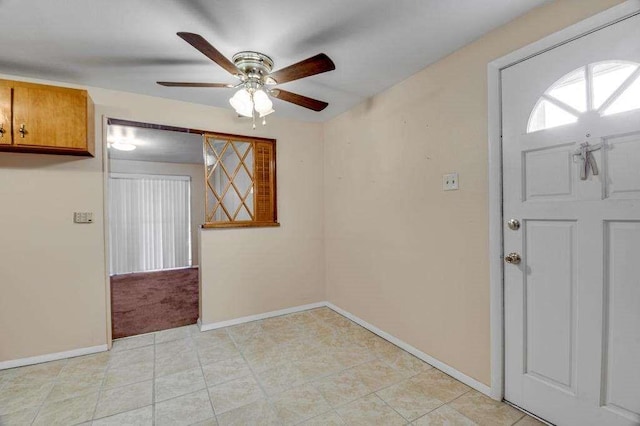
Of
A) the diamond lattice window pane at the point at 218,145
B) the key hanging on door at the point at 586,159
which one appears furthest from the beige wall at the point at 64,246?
the key hanging on door at the point at 586,159

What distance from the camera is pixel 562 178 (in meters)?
1.47

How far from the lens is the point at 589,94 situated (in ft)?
4.51

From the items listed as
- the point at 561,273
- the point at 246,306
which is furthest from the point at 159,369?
A: the point at 561,273

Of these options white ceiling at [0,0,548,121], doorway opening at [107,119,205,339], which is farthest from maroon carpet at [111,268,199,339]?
white ceiling at [0,0,548,121]

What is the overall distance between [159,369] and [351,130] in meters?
2.70

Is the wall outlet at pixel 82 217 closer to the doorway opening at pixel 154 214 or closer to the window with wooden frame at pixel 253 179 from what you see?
the window with wooden frame at pixel 253 179

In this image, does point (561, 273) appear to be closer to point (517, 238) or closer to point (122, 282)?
point (517, 238)

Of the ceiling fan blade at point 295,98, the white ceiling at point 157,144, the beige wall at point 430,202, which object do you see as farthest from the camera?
the white ceiling at point 157,144

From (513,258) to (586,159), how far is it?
61 centimetres

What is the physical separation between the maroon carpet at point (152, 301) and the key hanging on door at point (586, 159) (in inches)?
136

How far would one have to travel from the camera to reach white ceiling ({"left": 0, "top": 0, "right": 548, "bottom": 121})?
1495 mm

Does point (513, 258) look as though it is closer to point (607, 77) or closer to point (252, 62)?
point (607, 77)

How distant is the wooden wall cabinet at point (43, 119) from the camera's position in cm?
197

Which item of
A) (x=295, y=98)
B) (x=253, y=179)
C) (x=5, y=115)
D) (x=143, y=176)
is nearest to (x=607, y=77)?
(x=295, y=98)
